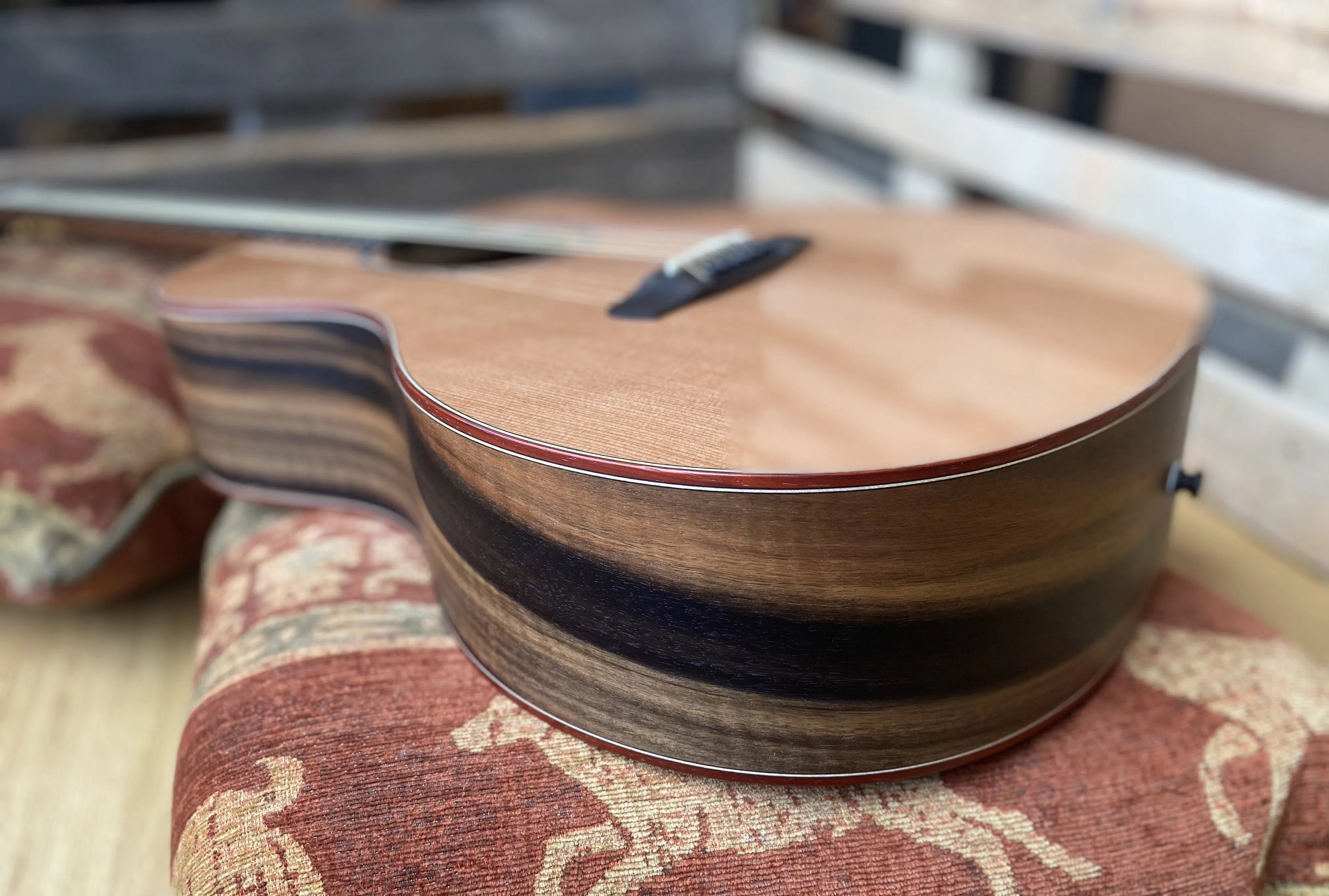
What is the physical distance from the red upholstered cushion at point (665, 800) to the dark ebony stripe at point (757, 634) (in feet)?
0.35

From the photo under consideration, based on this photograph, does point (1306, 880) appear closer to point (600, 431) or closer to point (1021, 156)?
point (600, 431)

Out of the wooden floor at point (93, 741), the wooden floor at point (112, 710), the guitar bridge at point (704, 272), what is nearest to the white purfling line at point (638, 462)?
the guitar bridge at point (704, 272)

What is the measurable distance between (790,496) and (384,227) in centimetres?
64

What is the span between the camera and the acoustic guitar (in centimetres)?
55

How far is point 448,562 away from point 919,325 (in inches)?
15.2

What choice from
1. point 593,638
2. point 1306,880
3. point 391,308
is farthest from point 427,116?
point 1306,880

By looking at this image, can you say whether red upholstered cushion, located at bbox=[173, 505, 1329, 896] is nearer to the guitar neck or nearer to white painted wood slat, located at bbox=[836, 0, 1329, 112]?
the guitar neck

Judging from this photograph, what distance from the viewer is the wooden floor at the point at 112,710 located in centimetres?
81

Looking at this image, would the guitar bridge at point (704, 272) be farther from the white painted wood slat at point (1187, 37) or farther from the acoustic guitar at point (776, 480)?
the white painted wood slat at point (1187, 37)

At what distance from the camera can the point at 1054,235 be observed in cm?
100

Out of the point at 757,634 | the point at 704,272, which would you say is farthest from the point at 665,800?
the point at 704,272

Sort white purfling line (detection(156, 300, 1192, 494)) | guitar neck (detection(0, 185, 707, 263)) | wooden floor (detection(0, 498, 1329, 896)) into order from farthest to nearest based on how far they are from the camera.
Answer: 1. guitar neck (detection(0, 185, 707, 263))
2. wooden floor (detection(0, 498, 1329, 896))
3. white purfling line (detection(156, 300, 1192, 494))

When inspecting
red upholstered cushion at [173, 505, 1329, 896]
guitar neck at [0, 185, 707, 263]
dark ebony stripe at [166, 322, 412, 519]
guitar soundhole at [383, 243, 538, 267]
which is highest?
guitar neck at [0, 185, 707, 263]

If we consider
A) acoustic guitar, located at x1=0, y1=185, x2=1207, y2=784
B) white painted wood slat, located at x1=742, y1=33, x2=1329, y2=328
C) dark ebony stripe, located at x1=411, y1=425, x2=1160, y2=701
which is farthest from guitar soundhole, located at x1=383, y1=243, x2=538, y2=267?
white painted wood slat, located at x1=742, y1=33, x2=1329, y2=328
